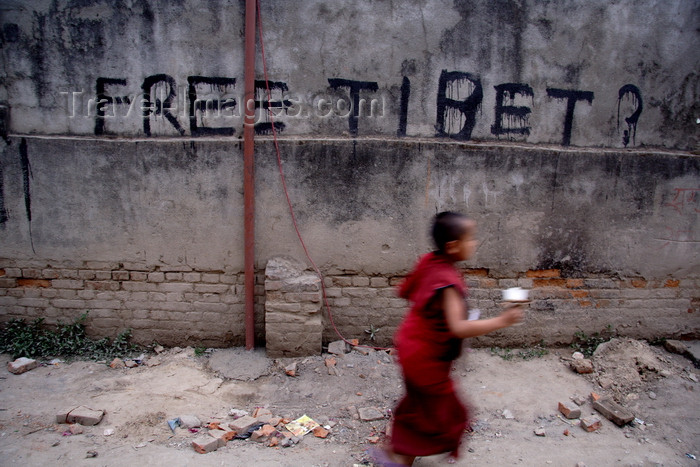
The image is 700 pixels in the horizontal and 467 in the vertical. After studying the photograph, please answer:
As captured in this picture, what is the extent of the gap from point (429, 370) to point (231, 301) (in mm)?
2339

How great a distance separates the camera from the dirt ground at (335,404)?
288 cm

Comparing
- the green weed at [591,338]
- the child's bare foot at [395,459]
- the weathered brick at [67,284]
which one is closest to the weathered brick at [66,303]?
the weathered brick at [67,284]

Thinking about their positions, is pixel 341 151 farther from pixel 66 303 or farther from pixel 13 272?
pixel 13 272

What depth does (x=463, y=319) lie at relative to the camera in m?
2.11

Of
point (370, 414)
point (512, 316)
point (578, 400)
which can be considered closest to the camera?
point (512, 316)

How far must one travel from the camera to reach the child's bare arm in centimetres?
204

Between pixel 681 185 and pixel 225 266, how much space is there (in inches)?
165

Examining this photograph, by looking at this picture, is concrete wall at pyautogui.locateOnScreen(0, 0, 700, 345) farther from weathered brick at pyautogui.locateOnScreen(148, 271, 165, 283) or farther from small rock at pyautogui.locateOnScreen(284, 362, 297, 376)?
small rock at pyautogui.locateOnScreen(284, 362, 297, 376)

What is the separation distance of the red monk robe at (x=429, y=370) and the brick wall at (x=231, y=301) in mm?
1666

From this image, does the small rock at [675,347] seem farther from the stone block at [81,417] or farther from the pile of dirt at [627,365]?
the stone block at [81,417]

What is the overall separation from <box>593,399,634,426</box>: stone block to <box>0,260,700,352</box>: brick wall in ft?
2.67

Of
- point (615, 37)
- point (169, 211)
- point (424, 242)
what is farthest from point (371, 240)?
point (615, 37)

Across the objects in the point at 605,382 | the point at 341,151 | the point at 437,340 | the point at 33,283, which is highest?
the point at 341,151

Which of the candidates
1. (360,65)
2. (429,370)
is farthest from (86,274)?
(429,370)
